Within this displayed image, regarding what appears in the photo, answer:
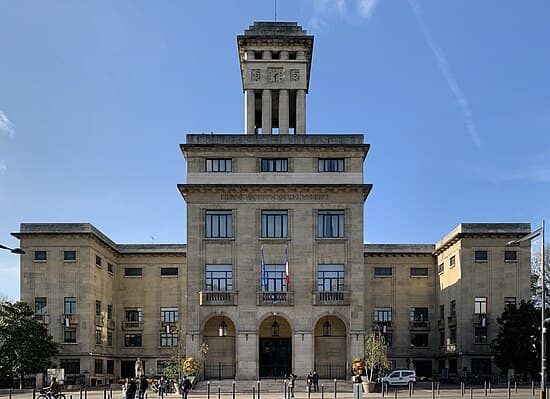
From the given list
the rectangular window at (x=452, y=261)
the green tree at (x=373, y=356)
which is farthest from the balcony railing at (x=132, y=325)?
the rectangular window at (x=452, y=261)

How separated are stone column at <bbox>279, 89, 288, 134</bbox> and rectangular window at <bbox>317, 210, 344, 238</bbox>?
8491mm

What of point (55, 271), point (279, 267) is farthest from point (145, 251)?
point (279, 267)

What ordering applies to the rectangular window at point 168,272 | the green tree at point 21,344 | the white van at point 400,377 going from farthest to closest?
the rectangular window at point 168,272
the white van at point 400,377
the green tree at point 21,344

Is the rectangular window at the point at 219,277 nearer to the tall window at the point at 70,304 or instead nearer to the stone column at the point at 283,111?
the stone column at the point at 283,111

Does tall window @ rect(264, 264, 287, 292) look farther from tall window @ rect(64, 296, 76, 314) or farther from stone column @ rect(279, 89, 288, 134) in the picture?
tall window @ rect(64, 296, 76, 314)

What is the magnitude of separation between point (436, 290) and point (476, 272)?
483 inches

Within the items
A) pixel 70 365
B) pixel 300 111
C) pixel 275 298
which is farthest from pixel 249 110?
pixel 70 365

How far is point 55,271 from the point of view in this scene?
78938 mm

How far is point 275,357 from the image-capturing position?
70.9 meters

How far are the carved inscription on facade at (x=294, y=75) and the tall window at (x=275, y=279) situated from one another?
1747cm

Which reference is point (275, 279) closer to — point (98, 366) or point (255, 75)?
point (255, 75)

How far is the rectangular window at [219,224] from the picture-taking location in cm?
7025

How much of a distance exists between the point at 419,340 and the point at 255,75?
34716mm

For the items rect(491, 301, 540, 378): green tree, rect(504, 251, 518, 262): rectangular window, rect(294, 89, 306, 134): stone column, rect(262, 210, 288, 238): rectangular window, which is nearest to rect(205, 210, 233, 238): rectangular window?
rect(262, 210, 288, 238): rectangular window
